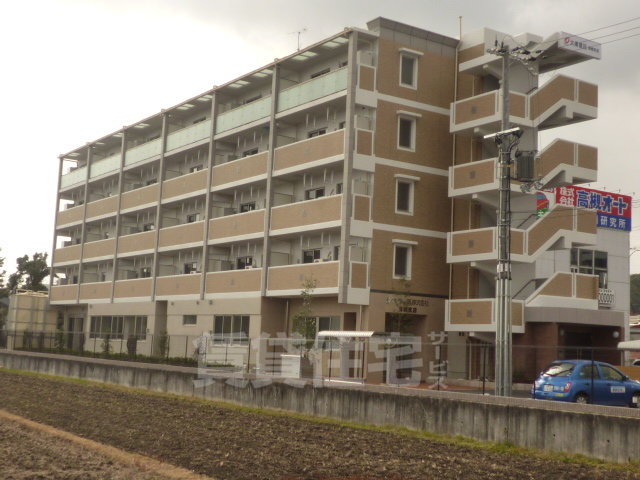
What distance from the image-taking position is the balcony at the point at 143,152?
2245 inches

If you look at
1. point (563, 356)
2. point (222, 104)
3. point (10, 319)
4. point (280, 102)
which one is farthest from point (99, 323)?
point (563, 356)

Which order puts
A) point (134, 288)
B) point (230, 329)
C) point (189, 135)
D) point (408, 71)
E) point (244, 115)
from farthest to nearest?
point (134, 288) < point (189, 135) < point (244, 115) < point (230, 329) < point (408, 71)

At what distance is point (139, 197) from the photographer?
58.9 meters

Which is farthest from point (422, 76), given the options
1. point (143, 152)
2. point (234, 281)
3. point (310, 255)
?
point (143, 152)

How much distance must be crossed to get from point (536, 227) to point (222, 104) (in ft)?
71.8

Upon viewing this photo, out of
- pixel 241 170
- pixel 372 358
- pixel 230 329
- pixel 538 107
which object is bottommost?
pixel 372 358

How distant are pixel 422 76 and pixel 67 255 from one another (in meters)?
39.6

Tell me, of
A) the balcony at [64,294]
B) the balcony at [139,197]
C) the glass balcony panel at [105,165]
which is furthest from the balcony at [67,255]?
the balcony at [139,197]

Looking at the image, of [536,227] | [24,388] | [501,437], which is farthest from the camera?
[536,227]

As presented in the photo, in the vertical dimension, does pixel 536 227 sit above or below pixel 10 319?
above

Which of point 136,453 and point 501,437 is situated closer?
point 136,453

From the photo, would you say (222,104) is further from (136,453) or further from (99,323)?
(136,453)

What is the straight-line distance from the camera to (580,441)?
1694cm

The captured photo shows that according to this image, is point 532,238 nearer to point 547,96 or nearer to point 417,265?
point 417,265
